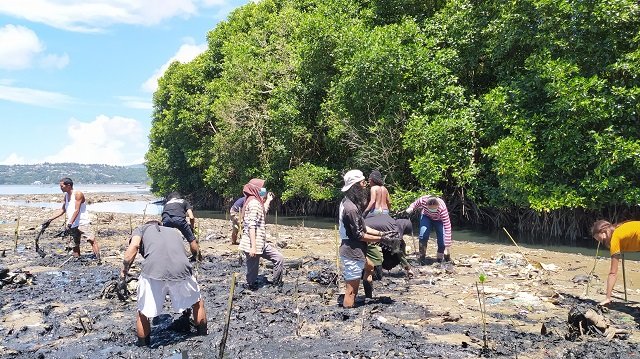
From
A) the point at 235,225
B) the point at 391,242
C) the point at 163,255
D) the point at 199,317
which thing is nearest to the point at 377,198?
the point at 391,242

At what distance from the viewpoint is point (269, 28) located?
30.6 metres

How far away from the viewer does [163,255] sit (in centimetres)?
560

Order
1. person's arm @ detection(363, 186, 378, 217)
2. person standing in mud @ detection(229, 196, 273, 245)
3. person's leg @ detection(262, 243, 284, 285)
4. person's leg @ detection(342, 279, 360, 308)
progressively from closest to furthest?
person's leg @ detection(342, 279, 360, 308) → person's leg @ detection(262, 243, 284, 285) → person's arm @ detection(363, 186, 378, 217) → person standing in mud @ detection(229, 196, 273, 245)

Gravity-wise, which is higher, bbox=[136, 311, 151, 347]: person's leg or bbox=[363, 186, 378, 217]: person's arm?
bbox=[363, 186, 378, 217]: person's arm

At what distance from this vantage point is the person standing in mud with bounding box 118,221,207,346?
18.2ft

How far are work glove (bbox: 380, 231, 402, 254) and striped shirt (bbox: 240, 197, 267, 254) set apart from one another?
2155 millimetres

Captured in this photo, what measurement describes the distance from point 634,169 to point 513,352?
11479mm

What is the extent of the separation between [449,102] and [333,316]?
551 inches

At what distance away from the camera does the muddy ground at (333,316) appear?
221 inches

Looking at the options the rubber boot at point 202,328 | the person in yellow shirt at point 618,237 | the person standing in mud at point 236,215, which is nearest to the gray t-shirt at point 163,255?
the rubber boot at point 202,328

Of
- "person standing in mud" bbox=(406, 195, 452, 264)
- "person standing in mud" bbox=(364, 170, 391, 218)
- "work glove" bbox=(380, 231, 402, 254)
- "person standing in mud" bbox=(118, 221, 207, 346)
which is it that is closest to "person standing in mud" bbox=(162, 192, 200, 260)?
"person standing in mud" bbox=(118, 221, 207, 346)

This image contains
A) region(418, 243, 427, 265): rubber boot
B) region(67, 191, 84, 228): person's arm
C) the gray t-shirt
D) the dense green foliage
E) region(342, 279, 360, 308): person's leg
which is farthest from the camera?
the dense green foliage

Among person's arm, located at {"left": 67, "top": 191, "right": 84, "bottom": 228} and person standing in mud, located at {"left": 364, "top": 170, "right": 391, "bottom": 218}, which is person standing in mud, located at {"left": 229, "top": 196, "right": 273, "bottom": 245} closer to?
person's arm, located at {"left": 67, "top": 191, "right": 84, "bottom": 228}

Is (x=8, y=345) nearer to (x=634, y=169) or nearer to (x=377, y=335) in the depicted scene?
(x=377, y=335)
